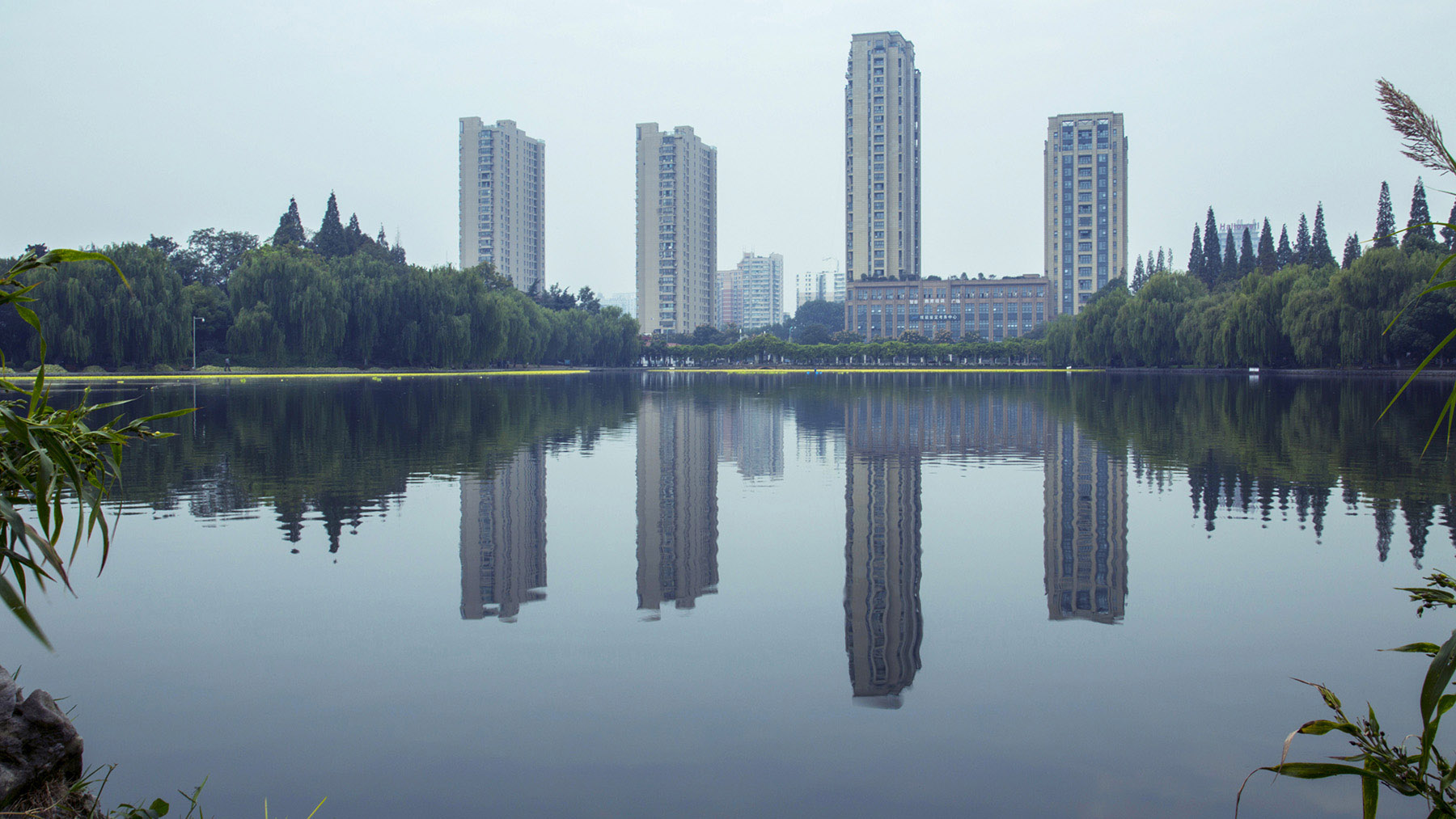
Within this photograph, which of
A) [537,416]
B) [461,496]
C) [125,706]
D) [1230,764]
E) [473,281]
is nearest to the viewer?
[1230,764]

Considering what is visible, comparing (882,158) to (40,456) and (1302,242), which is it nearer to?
(1302,242)

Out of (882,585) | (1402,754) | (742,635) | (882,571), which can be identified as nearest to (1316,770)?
(1402,754)

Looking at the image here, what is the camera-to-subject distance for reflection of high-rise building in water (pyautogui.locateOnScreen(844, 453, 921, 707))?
17.4 ft

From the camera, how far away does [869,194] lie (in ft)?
427

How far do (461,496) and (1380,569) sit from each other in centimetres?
846

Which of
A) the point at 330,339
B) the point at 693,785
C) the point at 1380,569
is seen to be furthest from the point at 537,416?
the point at 330,339

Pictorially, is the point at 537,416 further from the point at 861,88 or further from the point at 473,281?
the point at 861,88

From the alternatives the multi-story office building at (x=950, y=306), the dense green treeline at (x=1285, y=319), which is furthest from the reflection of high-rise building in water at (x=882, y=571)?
the multi-story office building at (x=950, y=306)

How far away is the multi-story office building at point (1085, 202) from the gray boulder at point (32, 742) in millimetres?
141352

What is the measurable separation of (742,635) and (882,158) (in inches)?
5049

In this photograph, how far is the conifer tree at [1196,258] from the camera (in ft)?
282

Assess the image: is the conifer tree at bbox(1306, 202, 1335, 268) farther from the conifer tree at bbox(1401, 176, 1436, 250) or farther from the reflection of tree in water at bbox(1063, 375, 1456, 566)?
the reflection of tree in water at bbox(1063, 375, 1456, 566)

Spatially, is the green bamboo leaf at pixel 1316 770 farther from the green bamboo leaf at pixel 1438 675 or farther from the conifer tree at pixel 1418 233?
the conifer tree at pixel 1418 233

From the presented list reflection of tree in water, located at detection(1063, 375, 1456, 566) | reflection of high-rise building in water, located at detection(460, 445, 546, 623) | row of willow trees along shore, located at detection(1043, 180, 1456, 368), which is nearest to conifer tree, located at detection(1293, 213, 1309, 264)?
row of willow trees along shore, located at detection(1043, 180, 1456, 368)
